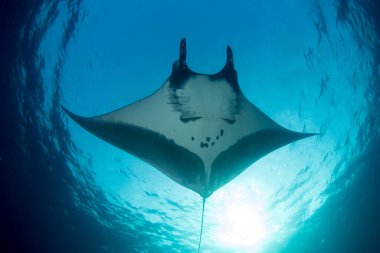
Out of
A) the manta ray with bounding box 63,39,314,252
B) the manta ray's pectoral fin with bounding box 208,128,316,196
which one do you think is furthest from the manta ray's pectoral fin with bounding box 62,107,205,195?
the manta ray's pectoral fin with bounding box 208,128,316,196

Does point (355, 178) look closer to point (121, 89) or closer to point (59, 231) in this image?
point (121, 89)

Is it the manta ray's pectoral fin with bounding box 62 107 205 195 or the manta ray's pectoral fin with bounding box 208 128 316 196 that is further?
the manta ray's pectoral fin with bounding box 208 128 316 196

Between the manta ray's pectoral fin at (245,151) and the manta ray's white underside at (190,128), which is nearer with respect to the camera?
the manta ray's white underside at (190,128)

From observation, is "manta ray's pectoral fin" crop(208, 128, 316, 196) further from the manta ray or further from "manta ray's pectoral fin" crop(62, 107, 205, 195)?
"manta ray's pectoral fin" crop(62, 107, 205, 195)

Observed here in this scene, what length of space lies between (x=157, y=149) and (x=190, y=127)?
0.66m

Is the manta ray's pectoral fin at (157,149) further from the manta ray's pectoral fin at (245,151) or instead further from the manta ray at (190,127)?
the manta ray's pectoral fin at (245,151)

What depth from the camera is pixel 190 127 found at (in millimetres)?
4738

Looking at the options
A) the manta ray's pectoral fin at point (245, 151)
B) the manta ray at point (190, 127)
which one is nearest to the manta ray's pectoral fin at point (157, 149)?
the manta ray at point (190, 127)

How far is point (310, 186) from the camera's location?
12.6 metres

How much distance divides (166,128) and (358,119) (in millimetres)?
8937

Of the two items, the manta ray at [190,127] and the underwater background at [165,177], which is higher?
the underwater background at [165,177]

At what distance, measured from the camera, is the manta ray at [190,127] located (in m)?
4.52

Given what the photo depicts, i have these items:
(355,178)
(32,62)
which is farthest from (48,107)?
(355,178)

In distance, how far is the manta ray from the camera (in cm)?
452
